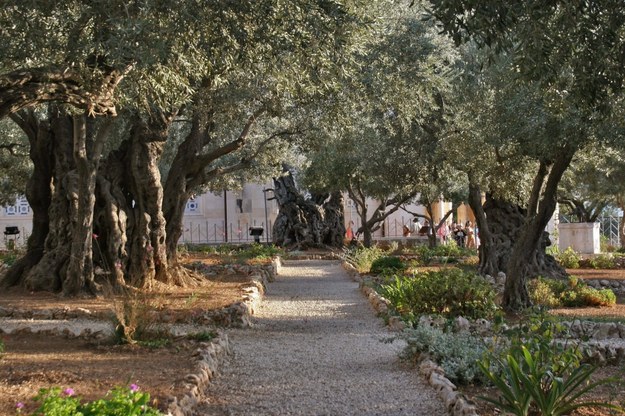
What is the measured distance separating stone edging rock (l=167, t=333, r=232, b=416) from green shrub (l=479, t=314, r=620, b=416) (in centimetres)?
200

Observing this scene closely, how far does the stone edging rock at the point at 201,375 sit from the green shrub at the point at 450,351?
1813 mm

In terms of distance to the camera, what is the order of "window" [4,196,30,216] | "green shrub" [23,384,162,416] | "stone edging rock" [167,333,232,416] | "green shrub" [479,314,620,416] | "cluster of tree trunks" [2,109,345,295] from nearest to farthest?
"green shrub" [23,384,162,416], "green shrub" [479,314,620,416], "stone edging rock" [167,333,232,416], "cluster of tree trunks" [2,109,345,295], "window" [4,196,30,216]

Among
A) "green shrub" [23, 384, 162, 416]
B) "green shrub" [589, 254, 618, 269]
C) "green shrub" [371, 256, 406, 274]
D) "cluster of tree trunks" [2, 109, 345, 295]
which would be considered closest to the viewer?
"green shrub" [23, 384, 162, 416]

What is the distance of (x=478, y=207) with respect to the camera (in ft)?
56.0

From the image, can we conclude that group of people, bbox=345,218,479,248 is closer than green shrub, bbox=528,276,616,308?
No

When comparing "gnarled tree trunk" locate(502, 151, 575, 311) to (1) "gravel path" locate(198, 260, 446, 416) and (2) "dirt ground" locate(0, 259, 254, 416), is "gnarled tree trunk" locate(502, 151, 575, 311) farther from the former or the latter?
(2) "dirt ground" locate(0, 259, 254, 416)

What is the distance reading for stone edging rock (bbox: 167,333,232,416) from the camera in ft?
18.9

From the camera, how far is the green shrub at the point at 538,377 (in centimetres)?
531

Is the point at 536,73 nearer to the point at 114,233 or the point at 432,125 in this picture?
the point at 114,233

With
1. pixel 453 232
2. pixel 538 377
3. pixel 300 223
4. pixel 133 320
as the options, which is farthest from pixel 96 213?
pixel 453 232

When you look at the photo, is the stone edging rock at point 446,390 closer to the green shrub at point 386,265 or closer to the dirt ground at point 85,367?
the dirt ground at point 85,367

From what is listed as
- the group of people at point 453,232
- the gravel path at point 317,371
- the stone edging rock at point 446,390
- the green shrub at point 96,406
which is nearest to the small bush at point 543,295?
the gravel path at point 317,371

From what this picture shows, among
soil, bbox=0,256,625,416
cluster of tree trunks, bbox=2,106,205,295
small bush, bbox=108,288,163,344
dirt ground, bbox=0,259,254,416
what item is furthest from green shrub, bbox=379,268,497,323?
cluster of tree trunks, bbox=2,106,205,295

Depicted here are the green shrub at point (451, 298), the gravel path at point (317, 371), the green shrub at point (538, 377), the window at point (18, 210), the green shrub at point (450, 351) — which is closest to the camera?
the green shrub at point (538, 377)
